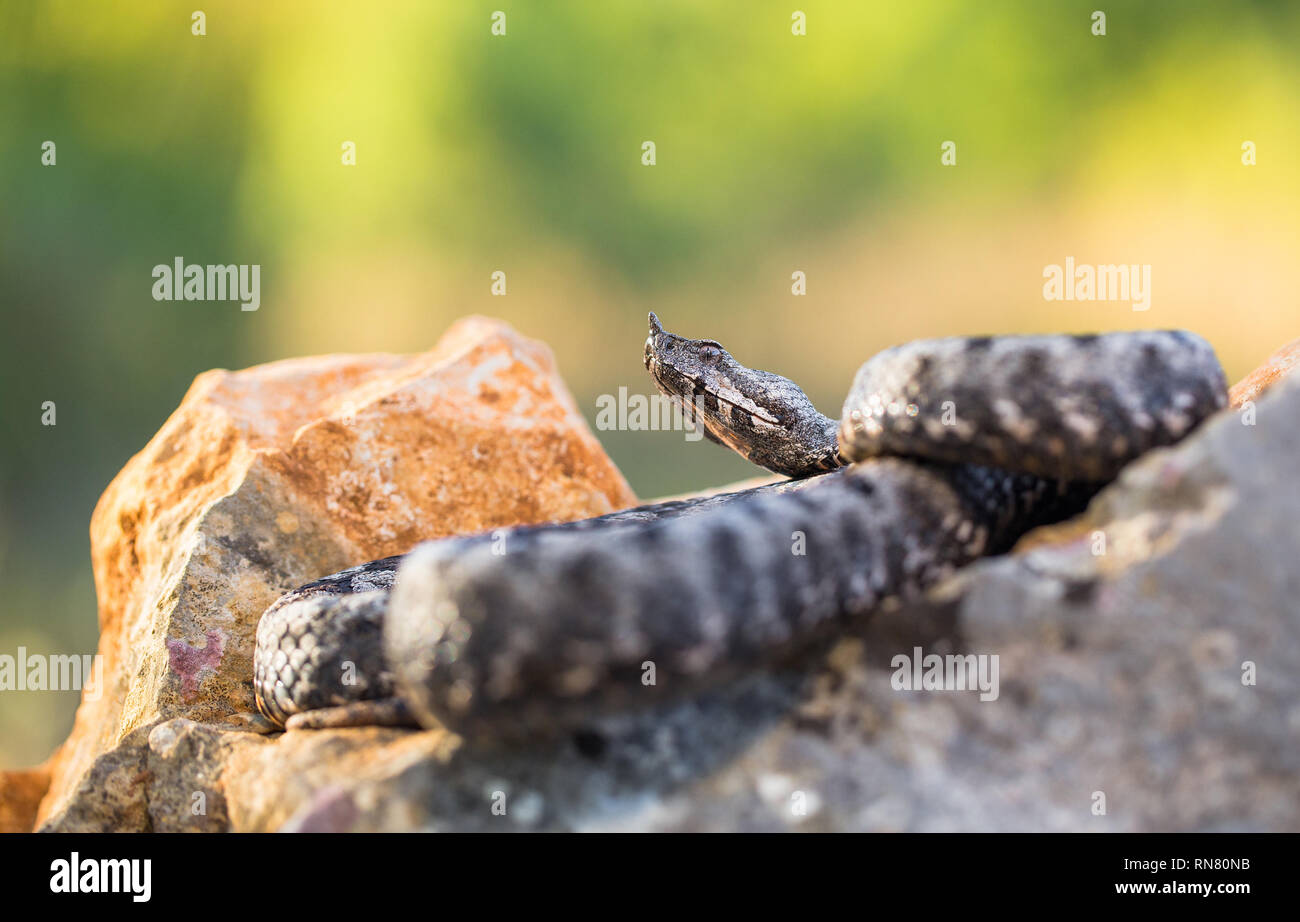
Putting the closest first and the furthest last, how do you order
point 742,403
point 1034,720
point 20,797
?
point 1034,720, point 742,403, point 20,797

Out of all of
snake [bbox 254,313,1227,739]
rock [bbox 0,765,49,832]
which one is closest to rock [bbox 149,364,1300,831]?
snake [bbox 254,313,1227,739]

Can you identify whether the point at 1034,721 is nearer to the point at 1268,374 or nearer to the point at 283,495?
the point at 1268,374

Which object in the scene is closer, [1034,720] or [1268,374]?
[1034,720]

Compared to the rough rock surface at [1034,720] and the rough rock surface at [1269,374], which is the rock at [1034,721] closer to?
the rough rock surface at [1034,720]

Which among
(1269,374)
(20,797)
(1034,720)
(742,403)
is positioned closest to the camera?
(1034,720)

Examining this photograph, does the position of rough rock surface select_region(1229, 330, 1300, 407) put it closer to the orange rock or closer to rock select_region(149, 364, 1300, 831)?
the orange rock

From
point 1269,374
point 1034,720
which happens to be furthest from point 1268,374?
point 1034,720
